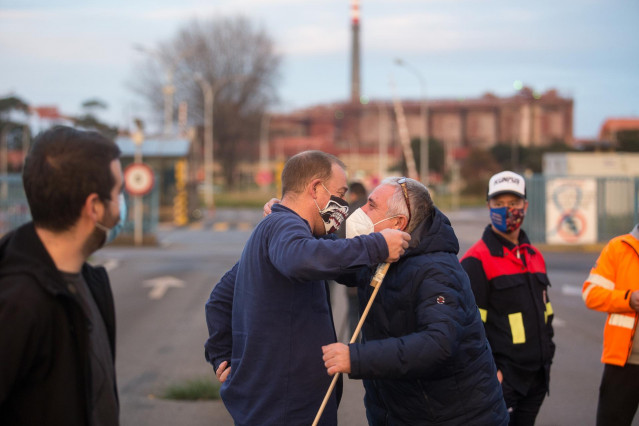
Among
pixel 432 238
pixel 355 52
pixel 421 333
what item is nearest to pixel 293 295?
pixel 421 333

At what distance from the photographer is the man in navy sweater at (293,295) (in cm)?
291

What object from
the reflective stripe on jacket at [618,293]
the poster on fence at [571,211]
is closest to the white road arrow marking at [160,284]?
the reflective stripe on jacket at [618,293]

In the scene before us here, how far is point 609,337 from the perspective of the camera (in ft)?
14.7

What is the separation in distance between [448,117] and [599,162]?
73.4 m

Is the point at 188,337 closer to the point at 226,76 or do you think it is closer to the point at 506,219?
the point at 506,219

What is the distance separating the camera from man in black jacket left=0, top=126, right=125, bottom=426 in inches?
88.6

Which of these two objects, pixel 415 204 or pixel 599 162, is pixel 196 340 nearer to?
pixel 415 204

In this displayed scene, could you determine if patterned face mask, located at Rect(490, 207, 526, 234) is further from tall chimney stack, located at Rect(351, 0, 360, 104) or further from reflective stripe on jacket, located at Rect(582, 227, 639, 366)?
tall chimney stack, located at Rect(351, 0, 360, 104)

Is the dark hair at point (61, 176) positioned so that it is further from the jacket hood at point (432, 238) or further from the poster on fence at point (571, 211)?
the poster on fence at point (571, 211)

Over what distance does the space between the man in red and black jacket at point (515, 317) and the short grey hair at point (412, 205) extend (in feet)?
4.08

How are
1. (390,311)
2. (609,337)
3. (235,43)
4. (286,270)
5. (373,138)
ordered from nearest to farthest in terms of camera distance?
(286,270) < (390,311) < (609,337) < (235,43) < (373,138)

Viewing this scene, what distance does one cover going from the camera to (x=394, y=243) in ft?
9.72

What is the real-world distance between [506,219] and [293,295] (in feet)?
6.66

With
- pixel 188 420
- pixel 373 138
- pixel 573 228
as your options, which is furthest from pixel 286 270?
pixel 373 138
